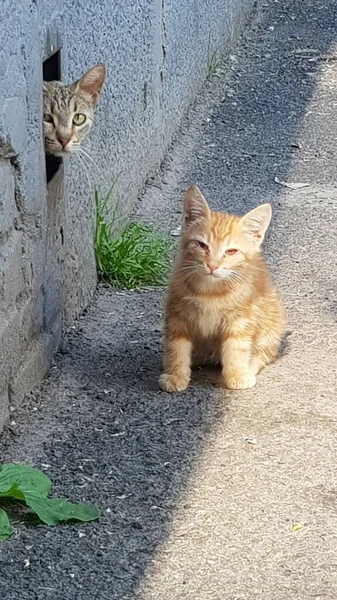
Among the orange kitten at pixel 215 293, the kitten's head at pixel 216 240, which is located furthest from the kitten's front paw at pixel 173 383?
the kitten's head at pixel 216 240

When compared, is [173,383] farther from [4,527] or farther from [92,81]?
[92,81]

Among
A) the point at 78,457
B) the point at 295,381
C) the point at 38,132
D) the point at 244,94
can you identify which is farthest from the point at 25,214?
the point at 244,94

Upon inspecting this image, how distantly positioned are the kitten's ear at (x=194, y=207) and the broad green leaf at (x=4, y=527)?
1593mm

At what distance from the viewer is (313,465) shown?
166 inches

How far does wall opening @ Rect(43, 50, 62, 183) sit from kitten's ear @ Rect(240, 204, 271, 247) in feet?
2.95

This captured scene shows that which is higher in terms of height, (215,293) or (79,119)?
(79,119)

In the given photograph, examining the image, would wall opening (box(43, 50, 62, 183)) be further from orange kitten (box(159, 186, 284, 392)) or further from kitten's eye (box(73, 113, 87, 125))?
orange kitten (box(159, 186, 284, 392))

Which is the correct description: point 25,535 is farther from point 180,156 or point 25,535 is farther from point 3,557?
point 180,156

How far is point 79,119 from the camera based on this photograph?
4.93m

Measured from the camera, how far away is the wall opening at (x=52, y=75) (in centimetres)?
504

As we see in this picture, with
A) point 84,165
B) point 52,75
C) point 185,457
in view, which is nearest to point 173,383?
point 185,457

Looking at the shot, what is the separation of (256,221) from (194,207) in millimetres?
269

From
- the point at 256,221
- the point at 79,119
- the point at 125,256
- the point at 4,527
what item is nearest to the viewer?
the point at 4,527

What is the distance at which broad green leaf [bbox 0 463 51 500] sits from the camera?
3.82 metres
